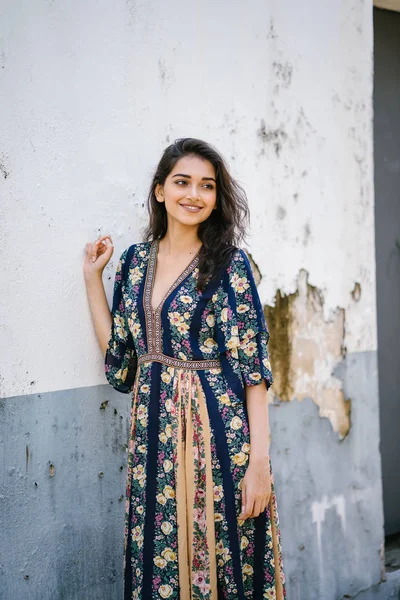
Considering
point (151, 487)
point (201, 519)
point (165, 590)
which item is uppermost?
point (151, 487)

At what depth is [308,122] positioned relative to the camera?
3.47 m

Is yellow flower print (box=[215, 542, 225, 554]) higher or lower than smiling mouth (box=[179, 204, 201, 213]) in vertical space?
lower

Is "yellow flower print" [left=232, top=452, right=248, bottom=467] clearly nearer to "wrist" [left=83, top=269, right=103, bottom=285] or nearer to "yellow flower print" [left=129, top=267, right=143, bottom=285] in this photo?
"yellow flower print" [left=129, top=267, right=143, bottom=285]

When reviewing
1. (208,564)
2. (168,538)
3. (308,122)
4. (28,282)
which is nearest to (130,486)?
(168,538)

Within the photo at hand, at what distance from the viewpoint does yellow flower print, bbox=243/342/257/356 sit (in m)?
2.39

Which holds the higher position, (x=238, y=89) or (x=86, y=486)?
(x=238, y=89)

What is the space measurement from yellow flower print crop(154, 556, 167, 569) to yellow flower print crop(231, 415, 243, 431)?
1.64 feet

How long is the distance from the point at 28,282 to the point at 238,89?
4.58 ft

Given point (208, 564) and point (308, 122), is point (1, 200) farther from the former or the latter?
point (308, 122)

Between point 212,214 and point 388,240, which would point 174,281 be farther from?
point 388,240

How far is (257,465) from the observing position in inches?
92.3

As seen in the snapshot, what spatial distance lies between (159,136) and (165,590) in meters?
1.75

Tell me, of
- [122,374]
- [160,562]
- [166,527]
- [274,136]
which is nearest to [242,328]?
[122,374]

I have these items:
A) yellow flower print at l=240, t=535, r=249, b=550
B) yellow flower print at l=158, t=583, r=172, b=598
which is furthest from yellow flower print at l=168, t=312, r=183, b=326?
yellow flower print at l=158, t=583, r=172, b=598
